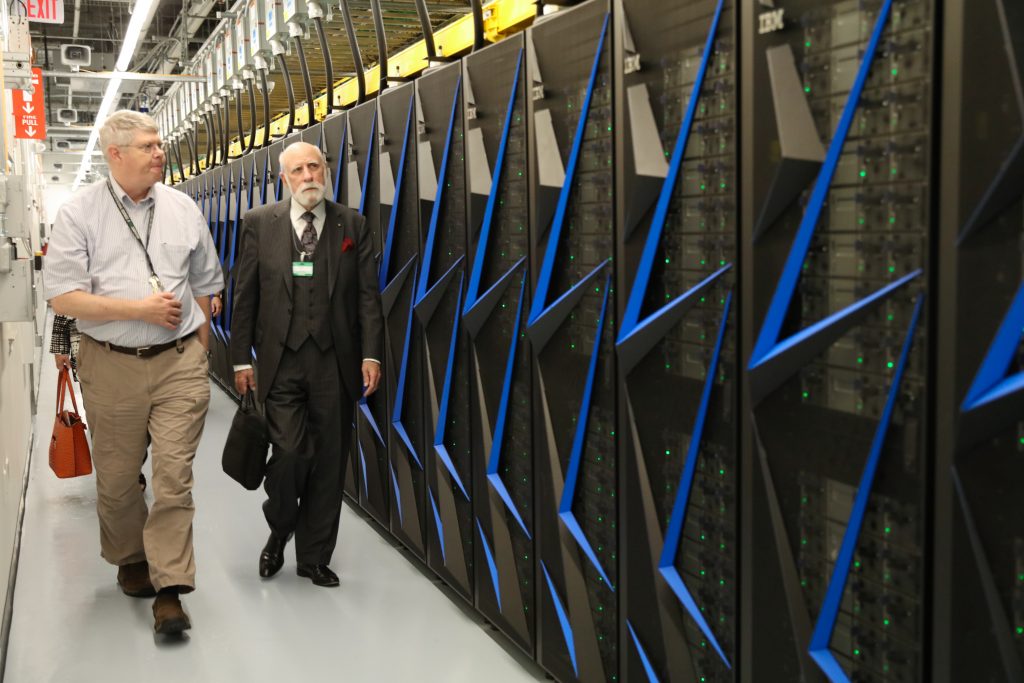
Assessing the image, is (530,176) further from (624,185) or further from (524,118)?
(624,185)

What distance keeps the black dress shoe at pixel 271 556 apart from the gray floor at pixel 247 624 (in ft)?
0.16

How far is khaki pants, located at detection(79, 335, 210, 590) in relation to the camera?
11.4 ft

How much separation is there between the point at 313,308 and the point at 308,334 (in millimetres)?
101

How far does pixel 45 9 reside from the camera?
788cm

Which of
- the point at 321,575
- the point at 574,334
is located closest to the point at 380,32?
the point at 574,334

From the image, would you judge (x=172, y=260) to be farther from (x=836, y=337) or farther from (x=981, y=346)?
(x=981, y=346)

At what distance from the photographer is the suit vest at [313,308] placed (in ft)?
12.8

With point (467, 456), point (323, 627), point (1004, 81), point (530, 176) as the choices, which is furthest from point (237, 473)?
point (1004, 81)

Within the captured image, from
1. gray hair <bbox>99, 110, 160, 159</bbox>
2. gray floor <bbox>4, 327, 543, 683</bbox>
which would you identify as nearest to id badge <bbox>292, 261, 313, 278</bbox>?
gray hair <bbox>99, 110, 160, 159</bbox>

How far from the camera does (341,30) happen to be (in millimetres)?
5984

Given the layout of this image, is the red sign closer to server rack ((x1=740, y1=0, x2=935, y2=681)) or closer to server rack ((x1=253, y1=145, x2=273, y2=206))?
server rack ((x1=253, y1=145, x2=273, y2=206))

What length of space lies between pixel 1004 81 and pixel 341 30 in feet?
16.8

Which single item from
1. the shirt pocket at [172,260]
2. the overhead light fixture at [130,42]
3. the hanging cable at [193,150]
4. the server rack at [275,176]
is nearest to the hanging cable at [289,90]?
the server rack at [275,176]

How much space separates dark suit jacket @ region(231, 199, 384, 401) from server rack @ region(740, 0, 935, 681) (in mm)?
2292
